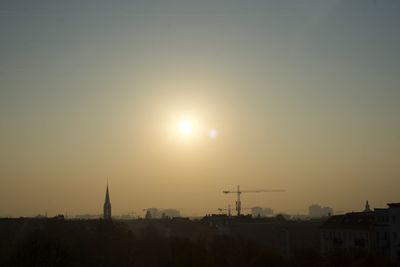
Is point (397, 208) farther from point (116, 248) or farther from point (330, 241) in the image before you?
point (116, 248)

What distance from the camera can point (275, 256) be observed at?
7494 centimetres

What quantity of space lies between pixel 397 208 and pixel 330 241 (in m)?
20.3

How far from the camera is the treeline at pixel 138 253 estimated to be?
→ 2179 inches

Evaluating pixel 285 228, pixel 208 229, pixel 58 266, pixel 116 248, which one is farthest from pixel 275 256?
pixel 208 229

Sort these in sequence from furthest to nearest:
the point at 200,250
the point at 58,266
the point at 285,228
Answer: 1. the point at 285,228
2. the point at 200,250
3. the point at 58,266

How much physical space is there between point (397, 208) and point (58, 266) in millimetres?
45545

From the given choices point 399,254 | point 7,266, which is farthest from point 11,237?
point 399,254

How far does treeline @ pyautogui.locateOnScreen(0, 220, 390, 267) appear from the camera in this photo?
182ft

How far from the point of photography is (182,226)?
520 ft

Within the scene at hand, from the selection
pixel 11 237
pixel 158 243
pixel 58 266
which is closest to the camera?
pixel 58 266

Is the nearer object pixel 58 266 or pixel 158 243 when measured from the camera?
pixel 58 266

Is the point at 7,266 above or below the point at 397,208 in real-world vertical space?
below

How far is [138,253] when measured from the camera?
82.1 metres

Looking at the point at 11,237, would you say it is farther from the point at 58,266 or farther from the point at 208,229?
the point at 58,266
